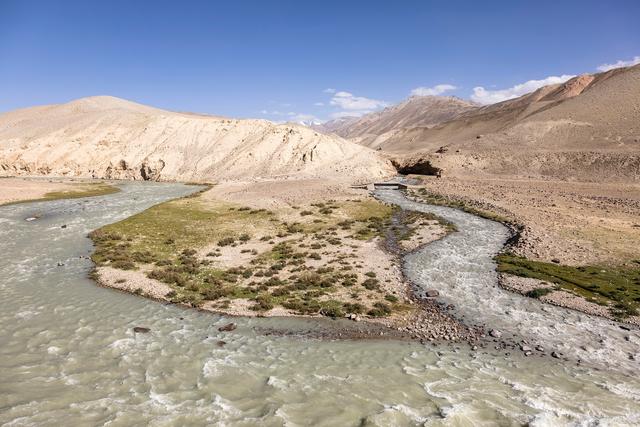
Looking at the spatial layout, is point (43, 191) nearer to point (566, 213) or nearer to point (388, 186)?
point (388, 186)

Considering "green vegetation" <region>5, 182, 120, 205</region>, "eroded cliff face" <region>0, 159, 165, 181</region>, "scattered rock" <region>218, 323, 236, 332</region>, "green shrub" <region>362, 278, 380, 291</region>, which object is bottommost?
"scattered rock" <region>218, 323, 236, 332</region>

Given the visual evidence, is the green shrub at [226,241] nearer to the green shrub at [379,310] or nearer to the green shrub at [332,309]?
the green shrub at [332,309]

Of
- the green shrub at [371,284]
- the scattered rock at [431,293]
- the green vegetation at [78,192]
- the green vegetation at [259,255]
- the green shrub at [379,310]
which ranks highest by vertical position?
the green vegetation at [78,192]

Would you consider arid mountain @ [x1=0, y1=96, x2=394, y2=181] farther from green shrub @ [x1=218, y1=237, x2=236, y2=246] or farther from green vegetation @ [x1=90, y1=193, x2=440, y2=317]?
green shrub @ [x1=218, y1=237, x2=236, y2=246]

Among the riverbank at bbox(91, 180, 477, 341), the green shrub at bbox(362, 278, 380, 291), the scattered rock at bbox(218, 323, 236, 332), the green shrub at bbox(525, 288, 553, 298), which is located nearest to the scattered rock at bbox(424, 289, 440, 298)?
the riverbank at bbox(91, 180, 477, 341)

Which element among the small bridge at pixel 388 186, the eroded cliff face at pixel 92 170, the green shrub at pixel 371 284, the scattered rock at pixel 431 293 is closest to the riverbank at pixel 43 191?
the eroded cliff face at pixel 92 170
